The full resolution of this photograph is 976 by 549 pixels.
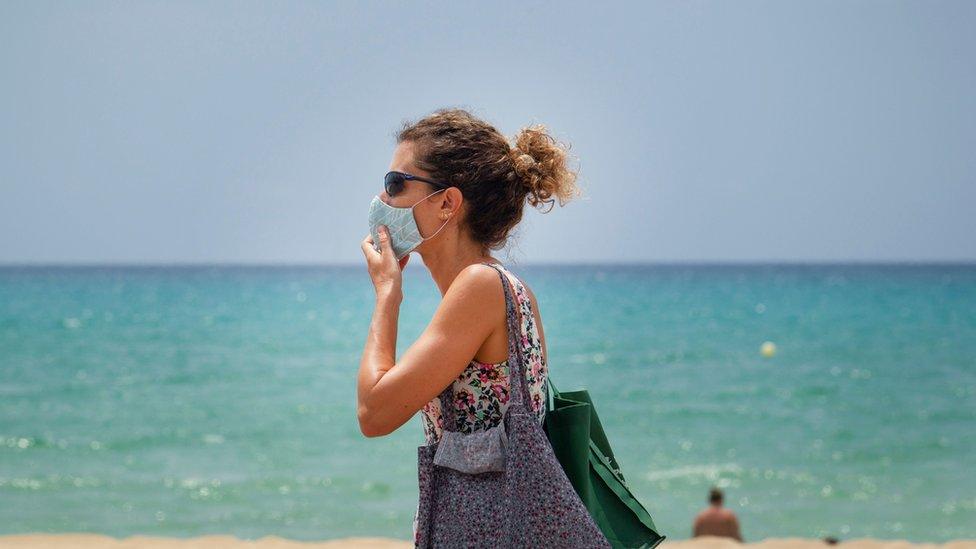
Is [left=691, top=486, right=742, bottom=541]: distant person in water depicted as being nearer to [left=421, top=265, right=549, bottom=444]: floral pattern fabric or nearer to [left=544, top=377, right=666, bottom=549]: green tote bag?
[left=544, top=377, right=666, bottom=549]: green tote bag

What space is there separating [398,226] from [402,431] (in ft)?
42.0

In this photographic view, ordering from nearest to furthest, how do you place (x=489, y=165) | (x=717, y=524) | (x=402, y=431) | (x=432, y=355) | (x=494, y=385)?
(x=432, y=355) → (x=494, y=385) → (x=489, y=165) → (x=717, y=524) → (x=402, y=431)

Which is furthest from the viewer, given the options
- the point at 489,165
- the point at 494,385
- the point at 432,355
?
the point at 489,165

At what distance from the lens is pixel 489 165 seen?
2676mm

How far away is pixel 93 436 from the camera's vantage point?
636 inches

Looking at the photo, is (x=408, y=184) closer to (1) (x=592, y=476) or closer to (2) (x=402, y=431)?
(1) (x=592, y=476)

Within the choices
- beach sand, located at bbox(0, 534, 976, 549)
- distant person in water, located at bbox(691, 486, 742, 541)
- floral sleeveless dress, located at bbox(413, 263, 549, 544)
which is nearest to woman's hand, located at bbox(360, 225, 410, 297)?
floral sleeveless dress, located at bbox(413, 263, 549, 544)

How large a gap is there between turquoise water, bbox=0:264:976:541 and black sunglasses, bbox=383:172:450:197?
961mm

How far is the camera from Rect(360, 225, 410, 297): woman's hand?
264 cm

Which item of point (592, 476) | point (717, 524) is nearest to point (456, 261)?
point (592, 476)

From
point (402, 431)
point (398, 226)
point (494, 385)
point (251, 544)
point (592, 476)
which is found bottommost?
point (251, 544)

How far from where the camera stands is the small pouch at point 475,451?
2.48 metres

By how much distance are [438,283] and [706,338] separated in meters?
32.3

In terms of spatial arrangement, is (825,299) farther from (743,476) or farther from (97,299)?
(743,476)
